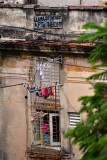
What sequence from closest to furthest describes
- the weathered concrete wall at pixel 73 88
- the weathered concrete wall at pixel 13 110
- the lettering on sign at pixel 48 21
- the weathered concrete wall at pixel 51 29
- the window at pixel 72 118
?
the weathered concrete wall at pixel 51 29, the weathered concrete wall at pixel 73 88, the lettering on sign at pixel 48 21, the window at pixel 72 118, the weathered concrete wall at pixel 13 110

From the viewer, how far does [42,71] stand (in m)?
16.7

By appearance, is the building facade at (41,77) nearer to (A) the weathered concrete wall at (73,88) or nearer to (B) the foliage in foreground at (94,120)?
(A) the weathered concrete wall at (73,88)

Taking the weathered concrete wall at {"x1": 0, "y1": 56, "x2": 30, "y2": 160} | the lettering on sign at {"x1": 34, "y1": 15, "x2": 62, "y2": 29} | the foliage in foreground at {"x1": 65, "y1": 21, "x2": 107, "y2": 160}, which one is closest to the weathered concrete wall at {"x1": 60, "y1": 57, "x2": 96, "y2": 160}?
the lettering on sign at {"x1": 34, "y1": 15, "x2": 62, "y2": 29}

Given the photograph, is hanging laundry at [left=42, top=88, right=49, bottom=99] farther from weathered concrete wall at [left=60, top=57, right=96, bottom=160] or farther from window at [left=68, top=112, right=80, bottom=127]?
window at [left=68, top=112, right=80, bottom=127]

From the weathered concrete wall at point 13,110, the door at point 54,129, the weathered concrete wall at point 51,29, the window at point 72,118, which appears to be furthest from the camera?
the weathered concrete wall at point 13,110

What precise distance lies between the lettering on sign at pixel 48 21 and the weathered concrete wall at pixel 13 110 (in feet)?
3.98

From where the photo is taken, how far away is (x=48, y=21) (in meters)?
16.3

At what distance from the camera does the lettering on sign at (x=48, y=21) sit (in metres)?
16.2

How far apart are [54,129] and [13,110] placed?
1517 mm

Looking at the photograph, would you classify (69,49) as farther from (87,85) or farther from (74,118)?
(74,118)


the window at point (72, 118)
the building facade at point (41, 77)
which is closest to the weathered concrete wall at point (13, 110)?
the building facade at point (41, 77)

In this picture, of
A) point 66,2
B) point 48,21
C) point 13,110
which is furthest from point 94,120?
point 66,2

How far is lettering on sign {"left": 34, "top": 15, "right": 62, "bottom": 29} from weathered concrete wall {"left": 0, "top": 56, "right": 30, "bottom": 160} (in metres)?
1.21

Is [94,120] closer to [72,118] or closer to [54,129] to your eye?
[72,118]
